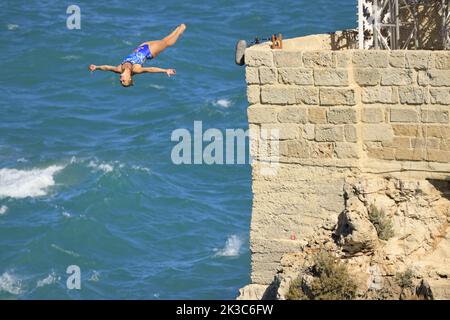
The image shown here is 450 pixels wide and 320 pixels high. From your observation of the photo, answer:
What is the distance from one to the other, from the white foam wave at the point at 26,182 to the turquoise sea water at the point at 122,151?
0.16ft

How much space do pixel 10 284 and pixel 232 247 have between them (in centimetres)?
586

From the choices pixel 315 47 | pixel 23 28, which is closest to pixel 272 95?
pixel 315 47

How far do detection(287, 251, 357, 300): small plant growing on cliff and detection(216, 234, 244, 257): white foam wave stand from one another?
679 inches

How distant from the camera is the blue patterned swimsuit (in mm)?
23078

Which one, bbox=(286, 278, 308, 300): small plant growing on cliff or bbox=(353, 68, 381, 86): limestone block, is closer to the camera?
bbox=(286, 278, 308, 300): small plant growing on cliff

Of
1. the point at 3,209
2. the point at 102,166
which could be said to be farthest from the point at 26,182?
the point at 102,166

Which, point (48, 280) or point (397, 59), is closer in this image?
point (397, 59)

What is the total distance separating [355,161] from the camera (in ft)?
67.4

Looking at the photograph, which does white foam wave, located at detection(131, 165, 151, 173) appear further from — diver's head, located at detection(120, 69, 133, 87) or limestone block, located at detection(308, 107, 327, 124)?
limestone block, located at detection(308, 107, 327, 124)

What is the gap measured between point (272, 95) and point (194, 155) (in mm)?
22963

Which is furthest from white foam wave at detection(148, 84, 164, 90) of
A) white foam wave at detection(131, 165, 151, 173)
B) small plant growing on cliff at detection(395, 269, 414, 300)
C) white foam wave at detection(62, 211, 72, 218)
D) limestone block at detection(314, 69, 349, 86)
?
small plant growing on cliff at detection(395, 269, 414, 300)

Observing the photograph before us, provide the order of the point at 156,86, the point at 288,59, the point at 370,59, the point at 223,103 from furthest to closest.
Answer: the point at 156,86
the point at 223,103
the point at 288,59
the point at 370,59

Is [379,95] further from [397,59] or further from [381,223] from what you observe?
[381,223]

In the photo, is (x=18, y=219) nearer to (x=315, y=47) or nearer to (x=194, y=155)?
(x=194, y=155)
